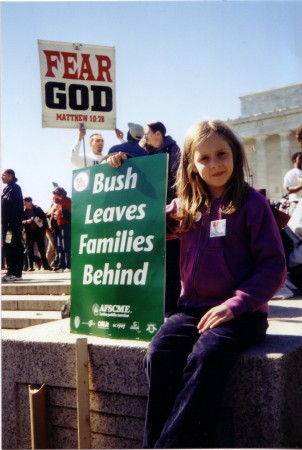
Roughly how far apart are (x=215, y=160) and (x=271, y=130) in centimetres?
4575

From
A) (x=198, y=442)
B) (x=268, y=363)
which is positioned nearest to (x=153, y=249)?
(x=268, y=363)

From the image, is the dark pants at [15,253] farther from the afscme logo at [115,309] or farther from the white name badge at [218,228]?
the white name badge at [218,228]

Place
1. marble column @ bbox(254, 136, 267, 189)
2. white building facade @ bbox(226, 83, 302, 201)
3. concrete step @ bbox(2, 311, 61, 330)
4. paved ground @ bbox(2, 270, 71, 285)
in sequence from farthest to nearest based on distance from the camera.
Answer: marble column @ bbox(254, 136, 267, 189) < white building facade @ bbox(226, 83, 302, 201) < paved ground @ bbox(2, 270, 71, 285) < concrete step @ bbox(2, 311, 61, 330)

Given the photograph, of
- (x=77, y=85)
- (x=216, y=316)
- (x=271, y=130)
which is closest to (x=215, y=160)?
(x=216, y=316)

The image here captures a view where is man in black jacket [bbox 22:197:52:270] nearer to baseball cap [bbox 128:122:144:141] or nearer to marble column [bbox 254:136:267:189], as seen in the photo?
baseball cap [bbox 128:122:144:141]

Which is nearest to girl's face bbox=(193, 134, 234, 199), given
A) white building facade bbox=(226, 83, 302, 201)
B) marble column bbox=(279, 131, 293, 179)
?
white building facade bbox=(226, 83, 302, 201)

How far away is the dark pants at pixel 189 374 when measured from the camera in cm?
194

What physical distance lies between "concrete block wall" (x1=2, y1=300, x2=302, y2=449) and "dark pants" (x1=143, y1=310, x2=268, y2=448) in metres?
0.14

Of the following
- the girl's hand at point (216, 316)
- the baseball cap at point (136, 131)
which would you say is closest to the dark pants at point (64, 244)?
the baseball cap at point (136, 131)

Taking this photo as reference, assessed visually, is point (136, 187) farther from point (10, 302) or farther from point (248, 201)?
point (10, 302)

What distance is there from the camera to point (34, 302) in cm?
603

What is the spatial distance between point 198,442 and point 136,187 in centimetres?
134

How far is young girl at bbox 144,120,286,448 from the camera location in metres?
1.97

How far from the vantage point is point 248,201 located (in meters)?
2.31
